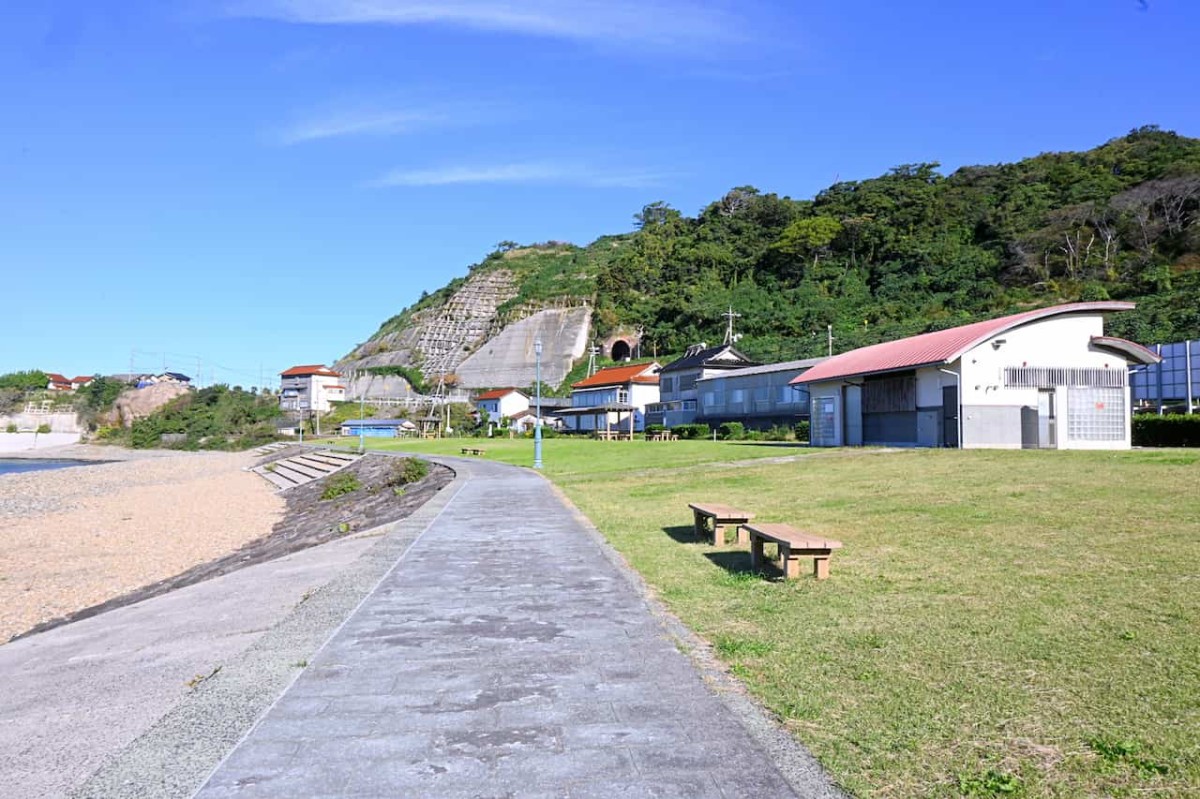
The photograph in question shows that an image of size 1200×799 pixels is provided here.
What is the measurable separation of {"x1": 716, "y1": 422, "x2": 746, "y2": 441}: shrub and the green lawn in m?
34.3

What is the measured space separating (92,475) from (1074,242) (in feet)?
243

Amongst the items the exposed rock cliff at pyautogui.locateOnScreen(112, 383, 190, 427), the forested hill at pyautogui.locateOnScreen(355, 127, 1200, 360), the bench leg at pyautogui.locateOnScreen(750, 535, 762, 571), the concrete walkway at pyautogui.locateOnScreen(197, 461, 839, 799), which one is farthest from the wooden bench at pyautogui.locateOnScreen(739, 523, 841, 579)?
the exposed rock cliff at pyautogui.locateOnScreen(112, 383, 190, 427)

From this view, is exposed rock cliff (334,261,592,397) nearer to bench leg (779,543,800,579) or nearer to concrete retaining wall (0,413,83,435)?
concrete retaining wall (0,413,83,435)

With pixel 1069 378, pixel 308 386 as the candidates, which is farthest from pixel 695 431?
pixel 308 386

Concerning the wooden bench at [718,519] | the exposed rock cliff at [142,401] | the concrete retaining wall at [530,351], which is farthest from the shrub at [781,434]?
the exposed rock cliff at [142,401]

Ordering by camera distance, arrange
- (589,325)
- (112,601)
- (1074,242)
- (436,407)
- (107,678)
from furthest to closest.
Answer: (589,325), (436,407), (1074,242), (112,601), (107,678)

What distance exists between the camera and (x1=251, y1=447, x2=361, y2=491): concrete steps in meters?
43.4

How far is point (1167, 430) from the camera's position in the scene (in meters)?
28.3

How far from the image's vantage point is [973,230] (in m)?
80.4

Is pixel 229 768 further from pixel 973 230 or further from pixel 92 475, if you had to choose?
pixel 973 230

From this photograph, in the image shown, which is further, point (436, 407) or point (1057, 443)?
point (436, 407)

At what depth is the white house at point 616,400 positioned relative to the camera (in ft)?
226

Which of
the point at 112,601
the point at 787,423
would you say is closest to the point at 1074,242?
the point at 787,423

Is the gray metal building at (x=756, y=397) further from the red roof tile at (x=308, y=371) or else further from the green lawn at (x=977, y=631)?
the red roof tile at (x=308, y=371)
